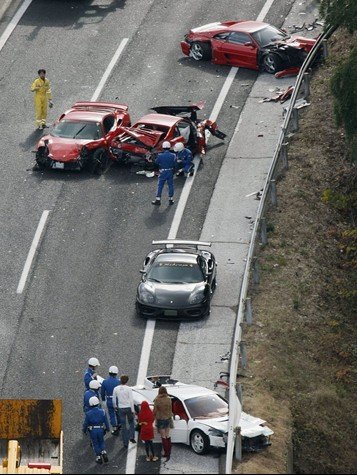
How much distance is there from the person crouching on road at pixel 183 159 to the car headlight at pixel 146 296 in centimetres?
666

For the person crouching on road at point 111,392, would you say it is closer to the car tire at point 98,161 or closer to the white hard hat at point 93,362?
the white hard hat at point 93,362

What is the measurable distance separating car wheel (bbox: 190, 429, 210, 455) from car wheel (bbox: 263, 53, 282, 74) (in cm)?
1855

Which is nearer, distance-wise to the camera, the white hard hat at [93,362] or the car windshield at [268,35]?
the white hard hat at [93,362]

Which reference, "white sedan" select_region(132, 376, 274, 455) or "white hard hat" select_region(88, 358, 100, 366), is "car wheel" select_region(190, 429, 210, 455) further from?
"white hard hat" select_region(88, 358, 100, 366)

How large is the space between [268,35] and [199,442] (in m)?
19.5

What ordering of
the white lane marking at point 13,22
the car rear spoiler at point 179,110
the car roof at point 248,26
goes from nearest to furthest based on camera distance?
the car rear spoiler at point 179,110, the car roof at point 248,26, the white lane marking at point 13,22

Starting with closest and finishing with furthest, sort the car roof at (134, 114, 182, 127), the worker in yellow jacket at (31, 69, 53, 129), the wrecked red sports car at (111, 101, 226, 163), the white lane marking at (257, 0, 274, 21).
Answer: the wrecked red sports car at (111, 101, 226, 163)
the car roof at (134, 114, 182, 127)
the worker in yellow jacket at (31, 69, 53, 129)
the white lane marking at (257, 0, 274, 21)

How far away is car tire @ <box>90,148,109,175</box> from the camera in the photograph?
125 feet

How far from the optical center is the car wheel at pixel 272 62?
4297 centimetres

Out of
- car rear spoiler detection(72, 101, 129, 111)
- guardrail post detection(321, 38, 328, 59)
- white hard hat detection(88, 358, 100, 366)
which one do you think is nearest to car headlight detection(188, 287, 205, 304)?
white hard hat detection(88, 358, 100, 366)

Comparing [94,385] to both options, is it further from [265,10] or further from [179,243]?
[265,10]

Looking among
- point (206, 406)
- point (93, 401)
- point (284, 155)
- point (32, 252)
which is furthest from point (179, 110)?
point (93, 401)

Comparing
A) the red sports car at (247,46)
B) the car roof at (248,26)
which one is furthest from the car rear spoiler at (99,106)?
the car roof at (248,26)

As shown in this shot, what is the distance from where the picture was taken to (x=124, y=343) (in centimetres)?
3097
